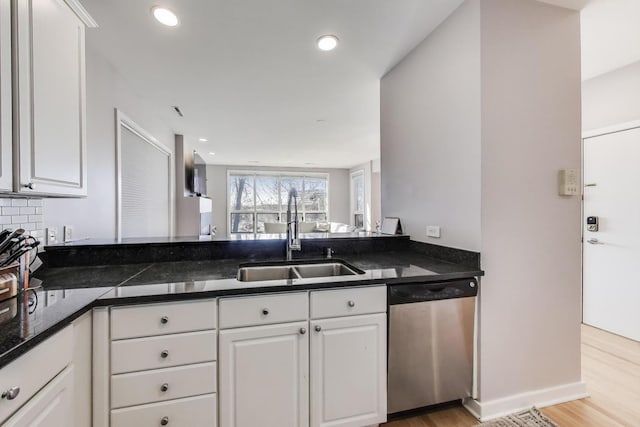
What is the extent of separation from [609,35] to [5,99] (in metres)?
3.68

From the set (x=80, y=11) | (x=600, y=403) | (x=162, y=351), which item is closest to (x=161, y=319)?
→ (x=162, y=351)

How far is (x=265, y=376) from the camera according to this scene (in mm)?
1355

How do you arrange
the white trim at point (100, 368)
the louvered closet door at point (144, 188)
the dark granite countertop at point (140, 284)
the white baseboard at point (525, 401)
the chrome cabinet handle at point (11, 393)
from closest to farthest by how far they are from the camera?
1. the chrome cabinet handle at point (11, 393)
2. the dark granite countertop at point (140, 284)
3. the white trim at point (100, 368)
4. the white baseboard at point (525, 401)
5. the louvered closet door at point (144, 188)

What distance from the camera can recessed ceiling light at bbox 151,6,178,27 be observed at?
1.71 meters

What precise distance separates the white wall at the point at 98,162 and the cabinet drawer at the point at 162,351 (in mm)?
1162

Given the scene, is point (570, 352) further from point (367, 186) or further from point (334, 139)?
point (367, 186)

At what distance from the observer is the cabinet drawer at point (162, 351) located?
46.6 inches

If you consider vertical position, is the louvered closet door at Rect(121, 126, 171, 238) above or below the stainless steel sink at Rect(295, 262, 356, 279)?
above

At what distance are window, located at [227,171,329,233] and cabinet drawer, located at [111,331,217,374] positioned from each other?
6566 millimetres

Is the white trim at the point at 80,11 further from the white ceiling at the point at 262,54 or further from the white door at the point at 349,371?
the white door at the point at 349,371

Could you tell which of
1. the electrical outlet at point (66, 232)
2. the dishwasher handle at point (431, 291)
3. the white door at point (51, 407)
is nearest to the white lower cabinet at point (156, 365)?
the white door at point (51, 407)

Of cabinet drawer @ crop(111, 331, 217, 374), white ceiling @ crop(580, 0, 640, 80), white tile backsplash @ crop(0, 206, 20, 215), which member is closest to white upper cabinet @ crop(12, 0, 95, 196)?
white tile backsplash @ crop(0, 206, 20, 215)

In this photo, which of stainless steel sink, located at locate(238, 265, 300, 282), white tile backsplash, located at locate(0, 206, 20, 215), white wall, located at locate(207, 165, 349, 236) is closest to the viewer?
white tile backsplash, located at locate(0, 206, 20, 215)

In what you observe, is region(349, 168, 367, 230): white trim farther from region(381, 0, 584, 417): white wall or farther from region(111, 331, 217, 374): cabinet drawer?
region(111, 331, 217, 374): cabinet drawer
